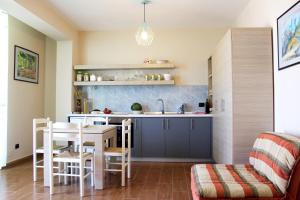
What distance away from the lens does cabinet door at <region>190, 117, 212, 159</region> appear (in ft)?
15.4

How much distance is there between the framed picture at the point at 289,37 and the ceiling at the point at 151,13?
1446mm

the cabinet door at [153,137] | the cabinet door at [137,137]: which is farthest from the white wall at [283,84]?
the cabinet door at [137,137]

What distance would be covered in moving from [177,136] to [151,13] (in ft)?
7.30

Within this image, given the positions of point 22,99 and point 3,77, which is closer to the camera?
point 3,77

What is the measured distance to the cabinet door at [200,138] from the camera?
4.68 metres

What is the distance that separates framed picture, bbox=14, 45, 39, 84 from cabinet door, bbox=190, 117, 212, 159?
10.4 ft

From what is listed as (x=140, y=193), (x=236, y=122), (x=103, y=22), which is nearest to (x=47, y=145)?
(x=140, y=193)

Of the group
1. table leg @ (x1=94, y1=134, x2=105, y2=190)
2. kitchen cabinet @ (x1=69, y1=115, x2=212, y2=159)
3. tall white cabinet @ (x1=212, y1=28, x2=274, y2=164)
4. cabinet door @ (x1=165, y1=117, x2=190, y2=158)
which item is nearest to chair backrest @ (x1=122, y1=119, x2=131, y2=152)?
table leg @ (x1=94, y1=134, x2=105, y2=190)

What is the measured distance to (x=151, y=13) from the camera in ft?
14.8

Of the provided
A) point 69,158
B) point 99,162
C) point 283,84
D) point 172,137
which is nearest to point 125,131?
point 99,162

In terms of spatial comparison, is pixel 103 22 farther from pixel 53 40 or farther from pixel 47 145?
pixel 47 145

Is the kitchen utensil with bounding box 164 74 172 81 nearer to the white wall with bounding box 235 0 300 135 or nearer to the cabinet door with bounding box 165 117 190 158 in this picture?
the cabinet door with bounding box 165 117 190 158

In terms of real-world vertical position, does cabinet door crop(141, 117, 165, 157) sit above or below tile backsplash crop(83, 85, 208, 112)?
below

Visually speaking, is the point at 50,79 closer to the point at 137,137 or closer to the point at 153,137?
the point at 137,137
